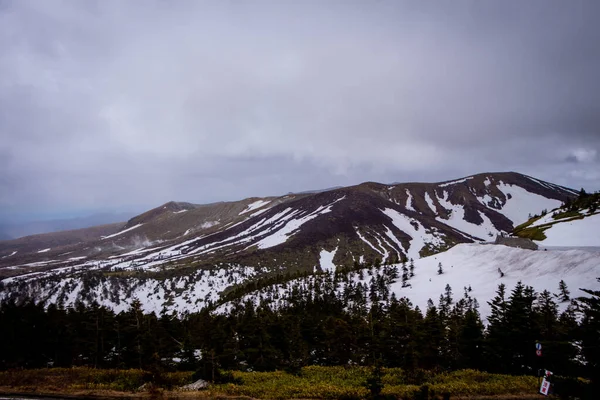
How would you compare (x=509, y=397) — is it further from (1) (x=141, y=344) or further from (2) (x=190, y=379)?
(1) (x=141, y=344)

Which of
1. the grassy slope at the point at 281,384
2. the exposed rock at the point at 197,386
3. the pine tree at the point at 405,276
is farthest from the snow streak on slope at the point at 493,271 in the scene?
the exposed rock at the point at 197,386

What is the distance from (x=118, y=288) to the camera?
17925 cm

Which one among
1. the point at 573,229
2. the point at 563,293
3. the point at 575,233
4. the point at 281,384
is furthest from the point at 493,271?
the point at 281,384

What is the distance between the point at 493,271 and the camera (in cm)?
8319

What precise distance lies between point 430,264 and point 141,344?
9388 cm

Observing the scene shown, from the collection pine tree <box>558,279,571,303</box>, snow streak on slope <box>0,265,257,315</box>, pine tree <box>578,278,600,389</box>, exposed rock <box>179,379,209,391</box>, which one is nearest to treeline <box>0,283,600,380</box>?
exposed rock <box>179,379,209,391</box>

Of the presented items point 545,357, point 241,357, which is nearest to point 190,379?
point 241,357

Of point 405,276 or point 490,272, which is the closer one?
point 490,272

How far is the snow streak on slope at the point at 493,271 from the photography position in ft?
210

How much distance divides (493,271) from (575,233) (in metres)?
31.2

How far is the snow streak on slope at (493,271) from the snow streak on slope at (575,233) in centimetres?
1546

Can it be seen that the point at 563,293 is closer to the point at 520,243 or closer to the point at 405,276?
the point at 520,243

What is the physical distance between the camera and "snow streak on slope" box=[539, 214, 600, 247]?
8669 centimetres

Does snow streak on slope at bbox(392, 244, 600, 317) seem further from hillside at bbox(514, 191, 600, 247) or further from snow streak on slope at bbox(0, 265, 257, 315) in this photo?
snow streak on slope at bbox(0, 265, 257, 315)
